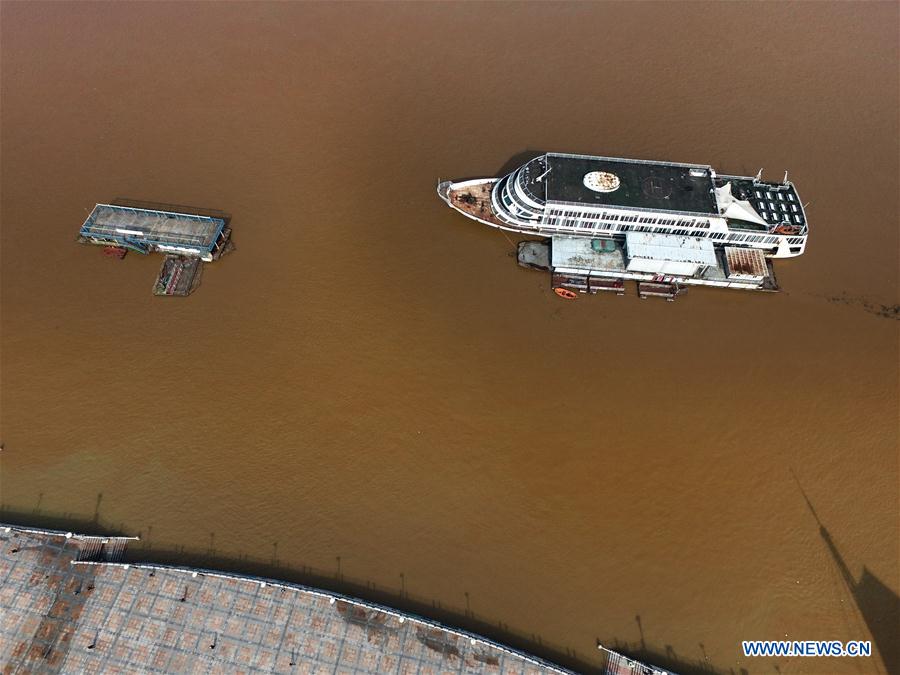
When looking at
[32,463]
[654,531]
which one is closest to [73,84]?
[32,463]

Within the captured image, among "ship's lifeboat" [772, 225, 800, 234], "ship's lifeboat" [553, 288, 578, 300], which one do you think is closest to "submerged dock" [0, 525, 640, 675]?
"ship's lifeboat" [553, 288, 578, 300]

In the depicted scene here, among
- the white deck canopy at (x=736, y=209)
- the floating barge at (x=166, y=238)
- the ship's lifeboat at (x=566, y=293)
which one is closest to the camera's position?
the white deck canopy at (x=736, y=209)

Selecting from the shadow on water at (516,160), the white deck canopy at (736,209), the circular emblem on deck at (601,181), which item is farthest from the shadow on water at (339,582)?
the shadow on water at (516,160)

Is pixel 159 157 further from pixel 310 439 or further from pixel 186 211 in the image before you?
pixel 310 439

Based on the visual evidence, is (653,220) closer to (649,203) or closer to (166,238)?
(649,203)

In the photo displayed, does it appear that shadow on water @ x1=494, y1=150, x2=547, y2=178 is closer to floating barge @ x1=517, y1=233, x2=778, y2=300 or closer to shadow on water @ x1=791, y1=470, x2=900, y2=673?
floating barge @ x1=517, y1=233, x2=778, y2=300

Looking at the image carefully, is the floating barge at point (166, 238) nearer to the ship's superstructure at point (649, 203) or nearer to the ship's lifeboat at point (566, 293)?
the ship's superstructure at point (649, 203)

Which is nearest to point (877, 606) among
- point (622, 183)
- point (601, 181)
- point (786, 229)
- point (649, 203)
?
point (786, 229)
